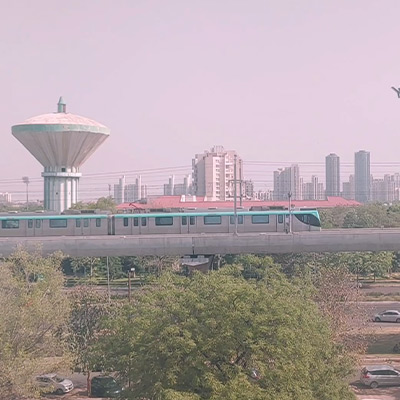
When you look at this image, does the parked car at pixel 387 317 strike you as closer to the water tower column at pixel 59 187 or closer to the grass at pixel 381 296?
the grass at pixel 381 296

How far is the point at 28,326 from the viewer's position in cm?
1250

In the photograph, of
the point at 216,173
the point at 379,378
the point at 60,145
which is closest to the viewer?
the point at 379,378

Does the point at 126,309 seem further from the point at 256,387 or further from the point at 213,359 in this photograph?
the point at 256,387

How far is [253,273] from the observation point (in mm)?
30641

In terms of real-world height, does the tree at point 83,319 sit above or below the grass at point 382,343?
above

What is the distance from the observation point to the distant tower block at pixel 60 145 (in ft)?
186

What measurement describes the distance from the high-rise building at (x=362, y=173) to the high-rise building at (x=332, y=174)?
4.73m

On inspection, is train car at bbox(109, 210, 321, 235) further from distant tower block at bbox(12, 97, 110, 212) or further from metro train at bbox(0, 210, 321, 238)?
distant tower block at bbox(12, 97, 110, 212)

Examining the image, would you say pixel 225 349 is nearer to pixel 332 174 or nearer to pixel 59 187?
pixel 59 187

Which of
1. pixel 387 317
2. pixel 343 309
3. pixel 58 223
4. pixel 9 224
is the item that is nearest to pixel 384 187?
pixel 387 317

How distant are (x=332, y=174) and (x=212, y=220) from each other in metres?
120

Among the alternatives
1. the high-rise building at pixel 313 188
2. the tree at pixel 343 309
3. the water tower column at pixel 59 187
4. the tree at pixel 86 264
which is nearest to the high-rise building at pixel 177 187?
the high-rise building at pixel 313 188

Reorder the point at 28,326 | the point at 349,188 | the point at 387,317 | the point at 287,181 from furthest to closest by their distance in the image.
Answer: the point at 349,188, the point at 287,181, the point at 387,317, the point at 28,326

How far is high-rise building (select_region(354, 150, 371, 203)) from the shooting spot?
139 meters
